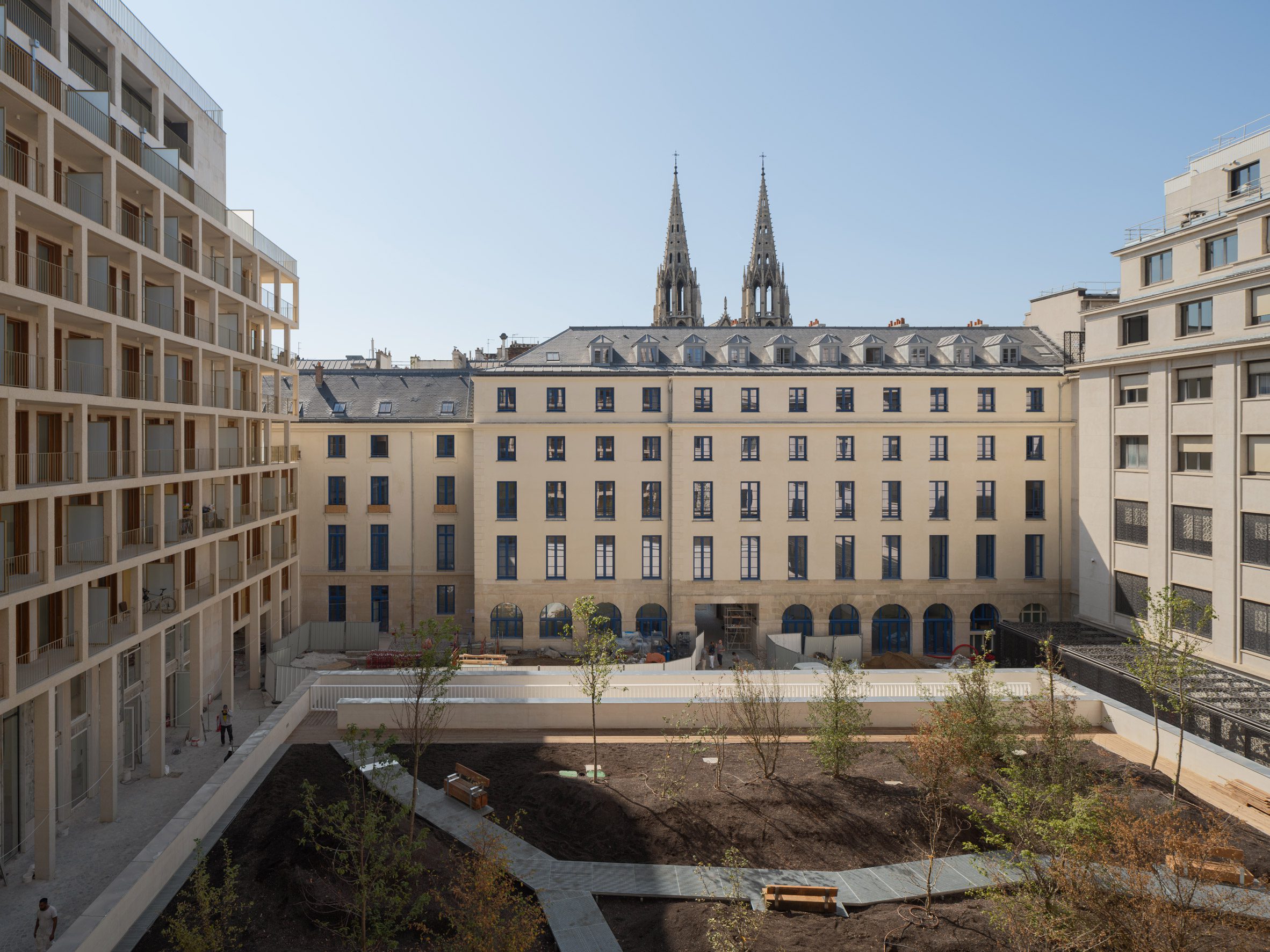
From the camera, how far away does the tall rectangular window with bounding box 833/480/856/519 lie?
46.4m

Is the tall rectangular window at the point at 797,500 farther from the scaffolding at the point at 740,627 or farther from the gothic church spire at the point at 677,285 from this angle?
the gothic church spire at the point at 677,285

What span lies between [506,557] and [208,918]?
30633mm

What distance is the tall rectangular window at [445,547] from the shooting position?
49562 millimetres

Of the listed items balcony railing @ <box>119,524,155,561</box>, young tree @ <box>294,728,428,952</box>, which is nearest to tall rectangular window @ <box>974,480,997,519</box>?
young tree @ <box>294,728,428,952</box>

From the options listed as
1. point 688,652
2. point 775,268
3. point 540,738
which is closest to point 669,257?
point 775,268

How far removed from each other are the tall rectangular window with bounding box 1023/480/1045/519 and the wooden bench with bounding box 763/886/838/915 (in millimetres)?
36067

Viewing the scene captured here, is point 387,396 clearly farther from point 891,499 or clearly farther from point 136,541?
point 891,499

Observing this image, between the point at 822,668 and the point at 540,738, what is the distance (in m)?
14.6

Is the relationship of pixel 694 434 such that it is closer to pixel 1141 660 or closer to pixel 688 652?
pixel 688 652

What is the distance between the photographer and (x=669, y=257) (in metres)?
113

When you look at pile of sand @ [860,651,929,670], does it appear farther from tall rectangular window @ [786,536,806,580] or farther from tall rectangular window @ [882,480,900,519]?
tall rectangular window @ [882,480,900,519]

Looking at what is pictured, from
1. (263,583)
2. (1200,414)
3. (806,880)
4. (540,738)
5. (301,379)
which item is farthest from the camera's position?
(301,379)

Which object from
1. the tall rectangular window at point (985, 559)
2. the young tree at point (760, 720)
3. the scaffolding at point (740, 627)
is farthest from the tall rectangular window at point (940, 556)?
the young tree at point (760, 720)

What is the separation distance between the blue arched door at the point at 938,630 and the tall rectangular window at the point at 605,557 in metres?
18.9
